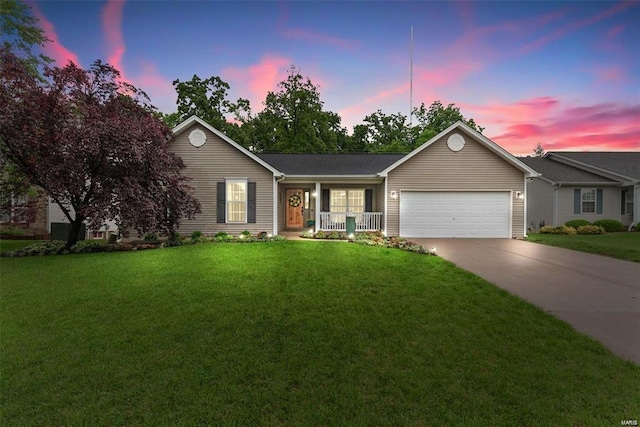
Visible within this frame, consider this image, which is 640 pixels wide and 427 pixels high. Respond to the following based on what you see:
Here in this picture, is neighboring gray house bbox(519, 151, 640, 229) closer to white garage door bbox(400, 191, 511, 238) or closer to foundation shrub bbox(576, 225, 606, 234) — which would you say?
foundation shrub bbox(576, 225, 606, 234)

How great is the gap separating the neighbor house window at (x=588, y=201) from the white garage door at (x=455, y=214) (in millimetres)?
8793

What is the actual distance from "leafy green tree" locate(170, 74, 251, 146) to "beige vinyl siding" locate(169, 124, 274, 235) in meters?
15.1

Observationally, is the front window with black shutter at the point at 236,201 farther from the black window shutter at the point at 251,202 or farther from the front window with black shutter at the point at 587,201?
the front window with black shutter at the point at 587,201

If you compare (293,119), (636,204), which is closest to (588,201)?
(636,204)

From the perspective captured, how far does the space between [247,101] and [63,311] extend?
28192 mm

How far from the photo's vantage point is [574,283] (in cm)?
581

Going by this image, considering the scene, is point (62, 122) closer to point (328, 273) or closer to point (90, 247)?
point (90, 247)

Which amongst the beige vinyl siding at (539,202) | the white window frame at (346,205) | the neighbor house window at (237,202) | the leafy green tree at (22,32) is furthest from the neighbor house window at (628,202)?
the leafy green tree at (22,32)

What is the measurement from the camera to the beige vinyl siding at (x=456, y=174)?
12.9 metres

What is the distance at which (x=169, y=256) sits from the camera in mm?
8289

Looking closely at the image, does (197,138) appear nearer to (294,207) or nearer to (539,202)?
(294,207)

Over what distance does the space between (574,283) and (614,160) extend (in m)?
21.0

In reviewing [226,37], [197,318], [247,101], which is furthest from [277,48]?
[247,101]

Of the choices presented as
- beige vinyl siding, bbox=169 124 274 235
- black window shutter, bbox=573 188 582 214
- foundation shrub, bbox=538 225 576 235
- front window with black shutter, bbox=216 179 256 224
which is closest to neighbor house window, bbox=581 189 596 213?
black window shutter, bbox=573 188 582 214
